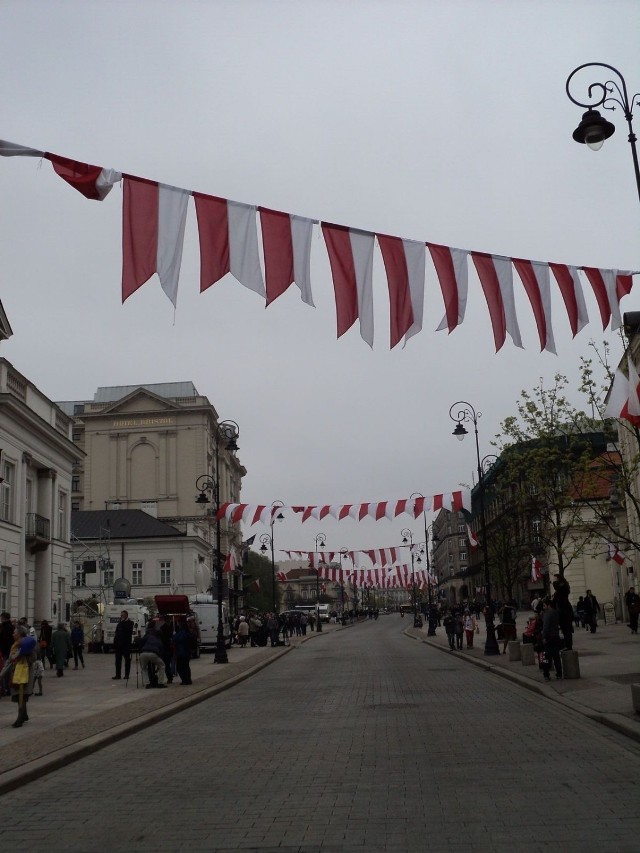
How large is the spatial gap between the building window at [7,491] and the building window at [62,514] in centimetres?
687

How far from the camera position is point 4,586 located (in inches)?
1350

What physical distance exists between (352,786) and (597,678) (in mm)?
11357

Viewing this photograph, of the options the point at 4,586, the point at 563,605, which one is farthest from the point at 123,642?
the point at 563,605

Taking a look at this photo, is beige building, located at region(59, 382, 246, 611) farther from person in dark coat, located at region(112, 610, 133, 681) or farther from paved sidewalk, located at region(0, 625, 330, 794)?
person in dark coat, located at region(112, 610, 133, 681)

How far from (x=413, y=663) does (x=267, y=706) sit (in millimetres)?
12456

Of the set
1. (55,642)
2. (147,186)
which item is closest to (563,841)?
(147,186)

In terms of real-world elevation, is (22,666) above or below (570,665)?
above

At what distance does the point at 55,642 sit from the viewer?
26531mm

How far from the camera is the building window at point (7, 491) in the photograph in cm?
3478

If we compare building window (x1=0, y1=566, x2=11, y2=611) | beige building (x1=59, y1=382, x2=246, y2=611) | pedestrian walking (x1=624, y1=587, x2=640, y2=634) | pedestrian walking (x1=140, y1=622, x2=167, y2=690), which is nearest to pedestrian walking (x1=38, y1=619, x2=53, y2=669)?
building window (x1=0, y1=566, x2=11, y2=611)

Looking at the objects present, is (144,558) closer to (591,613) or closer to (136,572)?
(136,572)

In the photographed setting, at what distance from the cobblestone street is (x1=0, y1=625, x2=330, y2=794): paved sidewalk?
287 millimetres

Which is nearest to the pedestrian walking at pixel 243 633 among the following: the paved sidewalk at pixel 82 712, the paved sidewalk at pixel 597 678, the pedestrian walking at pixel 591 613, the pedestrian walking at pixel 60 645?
the paved sidewalk at pixel 597 678

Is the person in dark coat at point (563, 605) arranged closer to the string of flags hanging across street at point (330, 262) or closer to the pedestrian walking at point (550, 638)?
the pedestrian walking at point (550, 638)
